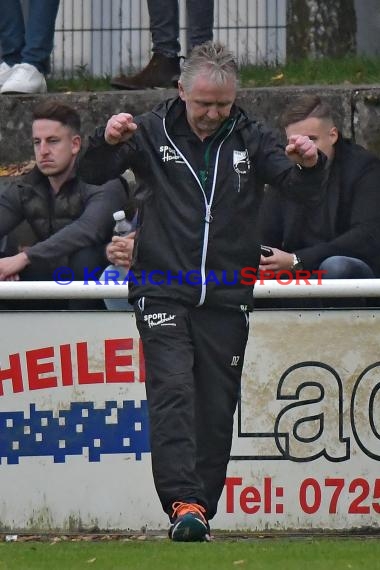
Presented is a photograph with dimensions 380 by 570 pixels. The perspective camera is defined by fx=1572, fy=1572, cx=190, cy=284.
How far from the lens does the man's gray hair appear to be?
681cm

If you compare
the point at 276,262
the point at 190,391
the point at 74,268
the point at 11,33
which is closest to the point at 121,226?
the point at 74,268

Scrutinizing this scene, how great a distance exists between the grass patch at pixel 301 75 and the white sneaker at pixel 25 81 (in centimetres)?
75

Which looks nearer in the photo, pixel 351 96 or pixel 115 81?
pixel 351 96

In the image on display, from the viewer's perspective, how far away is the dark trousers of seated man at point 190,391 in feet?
21.9

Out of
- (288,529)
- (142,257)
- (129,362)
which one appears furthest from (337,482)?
(142,257)

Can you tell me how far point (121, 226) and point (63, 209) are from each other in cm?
42

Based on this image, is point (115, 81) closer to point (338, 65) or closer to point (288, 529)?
point (338, 65)

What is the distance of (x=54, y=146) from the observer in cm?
912

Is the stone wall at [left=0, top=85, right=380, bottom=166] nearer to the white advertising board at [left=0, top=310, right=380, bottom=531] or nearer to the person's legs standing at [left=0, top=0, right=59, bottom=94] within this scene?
the person's legs standing at [left=0, top=0, right=59, bottom=94]

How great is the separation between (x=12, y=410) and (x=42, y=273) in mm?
983

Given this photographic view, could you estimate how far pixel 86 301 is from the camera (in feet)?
26.6

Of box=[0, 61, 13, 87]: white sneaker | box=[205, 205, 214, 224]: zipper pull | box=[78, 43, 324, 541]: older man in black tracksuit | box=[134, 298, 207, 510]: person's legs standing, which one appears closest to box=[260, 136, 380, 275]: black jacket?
box=[78, 43, 324, 541]: older man in black tracksuit

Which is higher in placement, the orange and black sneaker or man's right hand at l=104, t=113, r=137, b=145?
man's right hand at l=104, t=113, r=137, b=145

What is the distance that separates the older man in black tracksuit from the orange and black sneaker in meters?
0.05
